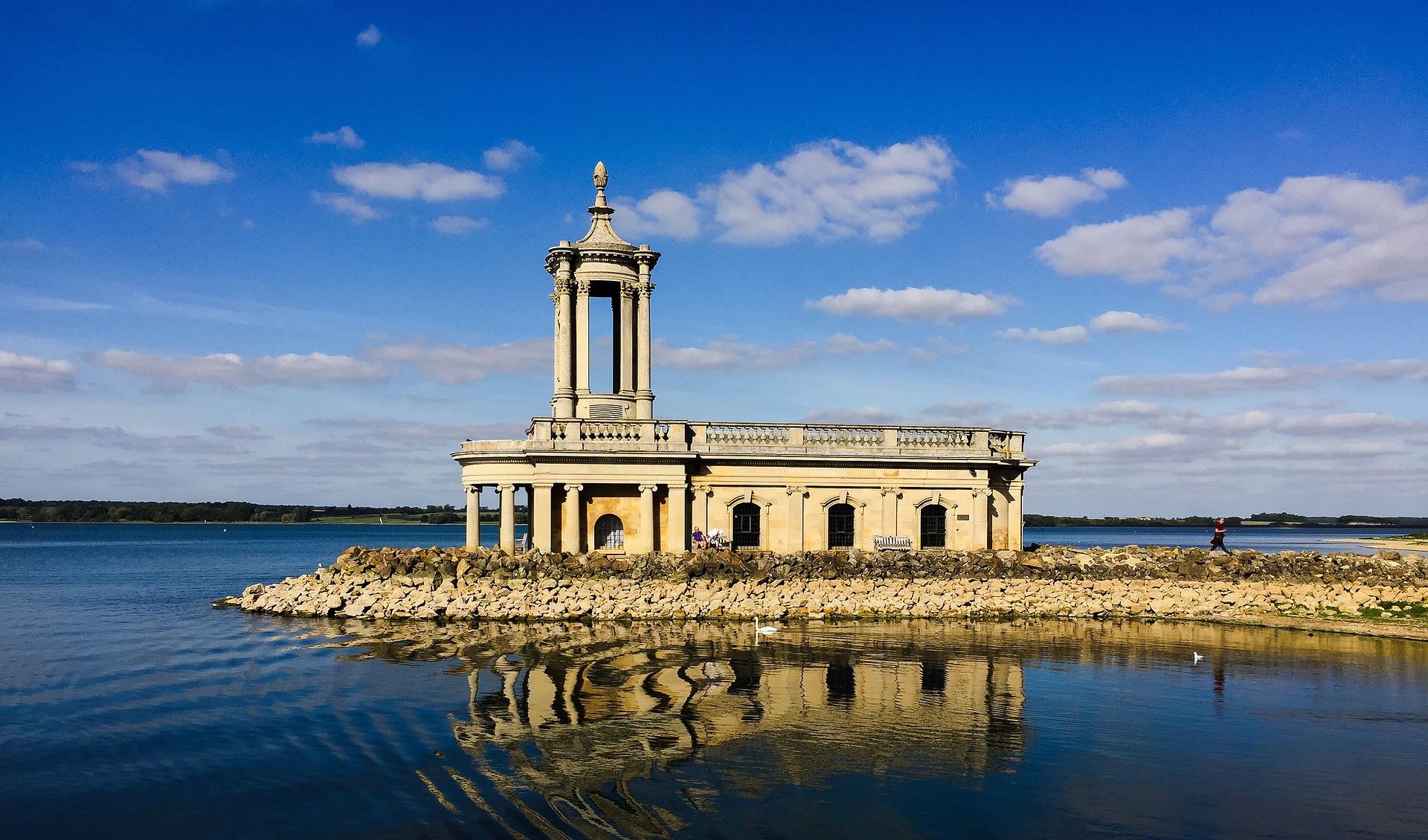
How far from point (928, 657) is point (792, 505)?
11.8 m

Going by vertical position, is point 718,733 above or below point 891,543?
below

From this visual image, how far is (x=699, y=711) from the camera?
63.3 feet

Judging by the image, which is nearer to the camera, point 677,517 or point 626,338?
point 677,517

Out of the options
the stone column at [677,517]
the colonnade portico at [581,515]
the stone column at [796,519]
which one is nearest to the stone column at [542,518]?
the colonnade portico at [581,515]

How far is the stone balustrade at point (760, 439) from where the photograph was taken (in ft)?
113

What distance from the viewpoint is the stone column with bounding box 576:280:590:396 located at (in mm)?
37250

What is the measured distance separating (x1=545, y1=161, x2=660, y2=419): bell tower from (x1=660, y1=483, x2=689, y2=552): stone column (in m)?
3.46

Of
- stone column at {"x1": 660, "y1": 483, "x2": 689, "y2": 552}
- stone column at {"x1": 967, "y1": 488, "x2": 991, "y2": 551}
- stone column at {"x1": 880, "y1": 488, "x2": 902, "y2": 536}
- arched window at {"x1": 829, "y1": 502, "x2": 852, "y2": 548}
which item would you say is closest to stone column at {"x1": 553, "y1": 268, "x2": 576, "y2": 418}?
stone column at {"x1": 660, "y1": 483, "x2": 689, "y2": 552}

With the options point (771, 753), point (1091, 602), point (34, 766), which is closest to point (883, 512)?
point (1091, 602)

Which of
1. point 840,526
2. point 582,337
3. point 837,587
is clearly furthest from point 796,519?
point 582,337

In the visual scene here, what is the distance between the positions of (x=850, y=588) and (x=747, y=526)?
497 centimetres

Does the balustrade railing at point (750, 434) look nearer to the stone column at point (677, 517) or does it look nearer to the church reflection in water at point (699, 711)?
the stone column at point (677, 517)

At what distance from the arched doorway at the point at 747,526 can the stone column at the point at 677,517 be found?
81.0 inches

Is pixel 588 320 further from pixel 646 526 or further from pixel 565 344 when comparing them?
pixel 646 526
